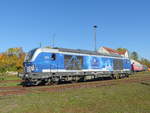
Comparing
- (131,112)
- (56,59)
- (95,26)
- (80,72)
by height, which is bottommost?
(131,112)

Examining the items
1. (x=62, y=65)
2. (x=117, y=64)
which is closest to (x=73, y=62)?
(x=62, y=65)

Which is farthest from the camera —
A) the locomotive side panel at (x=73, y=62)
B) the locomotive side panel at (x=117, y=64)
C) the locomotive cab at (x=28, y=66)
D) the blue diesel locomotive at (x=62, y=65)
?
the locomotive side panel at (x=117, y=64)

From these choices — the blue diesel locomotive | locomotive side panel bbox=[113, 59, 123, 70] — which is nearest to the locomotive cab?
the blue diesel locomotive

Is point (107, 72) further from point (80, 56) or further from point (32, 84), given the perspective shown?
point (32, 84)

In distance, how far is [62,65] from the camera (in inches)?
747

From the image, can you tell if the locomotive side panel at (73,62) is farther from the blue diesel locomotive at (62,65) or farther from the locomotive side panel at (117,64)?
the locomotive side panel at (117,64)

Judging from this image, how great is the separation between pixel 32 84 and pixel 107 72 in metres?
11.7

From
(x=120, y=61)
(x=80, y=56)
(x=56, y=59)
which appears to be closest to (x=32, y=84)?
(x=56, y=59)

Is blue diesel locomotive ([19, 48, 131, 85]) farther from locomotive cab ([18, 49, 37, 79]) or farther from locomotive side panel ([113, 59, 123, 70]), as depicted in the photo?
locomotive side panel ([113, 59, 123, 70])

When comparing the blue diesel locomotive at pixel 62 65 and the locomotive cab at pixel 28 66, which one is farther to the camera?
the blue diesel locomotive at pixel 62 65

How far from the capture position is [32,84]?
703 inches

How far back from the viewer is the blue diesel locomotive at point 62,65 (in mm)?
16953

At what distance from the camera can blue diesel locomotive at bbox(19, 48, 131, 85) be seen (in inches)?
667

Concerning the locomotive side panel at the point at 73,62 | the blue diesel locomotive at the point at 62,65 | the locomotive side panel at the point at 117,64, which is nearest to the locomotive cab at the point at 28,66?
the blue diesel locomotive at the point at 62,65
